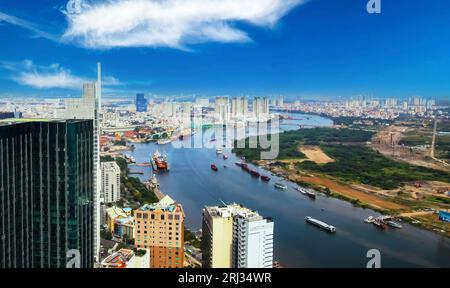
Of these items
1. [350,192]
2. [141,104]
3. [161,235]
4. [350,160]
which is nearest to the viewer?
[161,235]

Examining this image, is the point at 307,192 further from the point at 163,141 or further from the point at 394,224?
the point at 163,141

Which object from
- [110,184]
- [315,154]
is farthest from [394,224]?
[315,154]

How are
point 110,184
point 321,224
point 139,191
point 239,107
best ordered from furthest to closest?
point 239,107, point 139,191, point 110,184, point 321,224

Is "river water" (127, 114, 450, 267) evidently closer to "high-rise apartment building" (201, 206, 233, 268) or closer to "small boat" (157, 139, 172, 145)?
"high-rise apartment building" (201, 206, 233, 268)

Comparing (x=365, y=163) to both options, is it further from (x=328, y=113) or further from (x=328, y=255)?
(x=328, y=255)

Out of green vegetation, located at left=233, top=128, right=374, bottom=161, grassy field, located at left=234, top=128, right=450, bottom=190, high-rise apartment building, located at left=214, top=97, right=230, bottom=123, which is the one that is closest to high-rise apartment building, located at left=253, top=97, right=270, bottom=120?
green vegetation, located at left=233, top=128, right=374, bottom=161

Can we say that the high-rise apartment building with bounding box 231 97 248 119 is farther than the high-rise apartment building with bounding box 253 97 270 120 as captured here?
Yes
